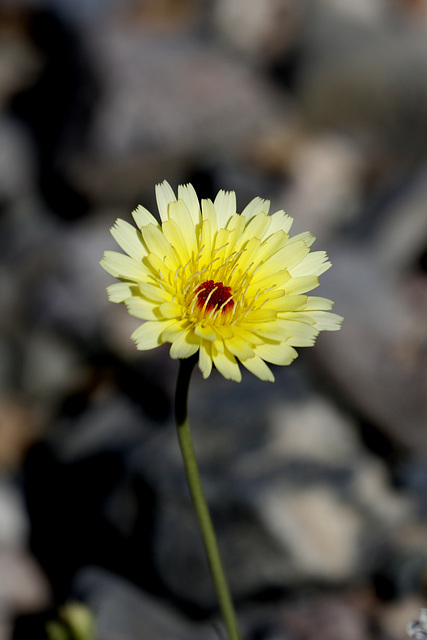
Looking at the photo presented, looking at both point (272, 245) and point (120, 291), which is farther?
point (272, 245)

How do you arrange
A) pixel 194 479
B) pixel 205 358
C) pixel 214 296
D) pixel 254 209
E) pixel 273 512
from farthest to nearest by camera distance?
pixel 273 512 → pixel 254 209 → pixel 214 296 → pixel 194 479 → pixel 205 358

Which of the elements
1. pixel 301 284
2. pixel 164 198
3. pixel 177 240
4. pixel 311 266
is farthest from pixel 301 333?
pixel 164 198

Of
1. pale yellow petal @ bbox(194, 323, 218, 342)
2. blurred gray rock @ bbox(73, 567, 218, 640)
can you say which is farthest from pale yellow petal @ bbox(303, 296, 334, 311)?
blurred gray rock @ bbox(73, 567, 218, 640)

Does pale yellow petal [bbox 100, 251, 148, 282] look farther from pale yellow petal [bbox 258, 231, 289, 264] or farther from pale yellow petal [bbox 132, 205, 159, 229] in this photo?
pale yellow petal [bbox 258, 231, 289, 264]

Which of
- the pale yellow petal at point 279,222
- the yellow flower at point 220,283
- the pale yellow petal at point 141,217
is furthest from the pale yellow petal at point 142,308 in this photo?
the pale yellow petal at point 279,222

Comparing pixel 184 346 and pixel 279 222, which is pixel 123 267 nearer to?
pixel 184 346

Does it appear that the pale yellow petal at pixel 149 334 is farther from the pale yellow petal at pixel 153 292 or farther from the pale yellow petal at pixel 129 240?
the pale yellow petal at pixel 129 240
